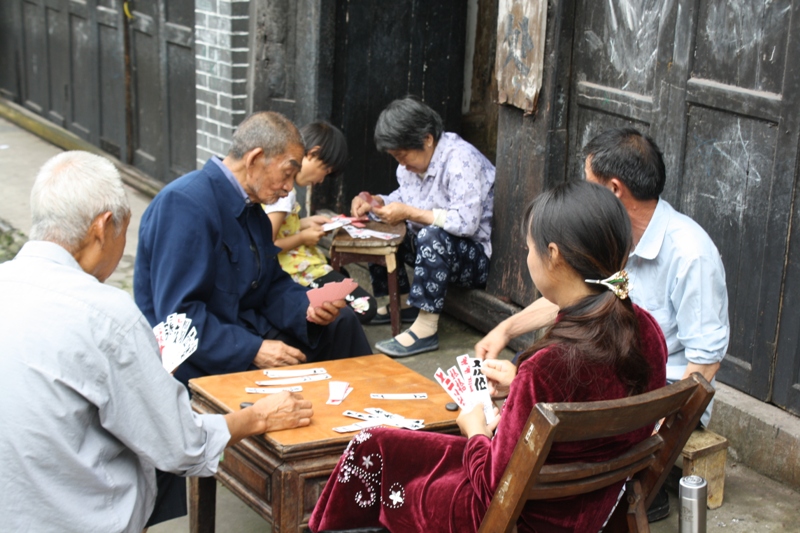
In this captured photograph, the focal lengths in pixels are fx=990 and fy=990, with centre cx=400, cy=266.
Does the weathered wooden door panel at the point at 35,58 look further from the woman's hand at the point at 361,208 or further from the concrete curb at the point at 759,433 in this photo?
the concrete curb at the point at 759,433

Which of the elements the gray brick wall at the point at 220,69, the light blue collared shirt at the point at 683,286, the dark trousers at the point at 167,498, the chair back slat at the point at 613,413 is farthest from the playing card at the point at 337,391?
the gray brick wall at the point at 220,69

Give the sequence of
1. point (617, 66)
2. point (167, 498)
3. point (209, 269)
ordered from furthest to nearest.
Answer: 1. point (617, 66)
2. point (209, 269)
3. point (167, 498)

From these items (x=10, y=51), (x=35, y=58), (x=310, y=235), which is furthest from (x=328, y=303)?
(x=10, y=51)

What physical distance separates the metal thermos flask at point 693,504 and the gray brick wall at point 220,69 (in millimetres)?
4510

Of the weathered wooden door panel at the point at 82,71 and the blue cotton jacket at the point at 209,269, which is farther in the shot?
the weathered wooden door panel at the point at 82,71

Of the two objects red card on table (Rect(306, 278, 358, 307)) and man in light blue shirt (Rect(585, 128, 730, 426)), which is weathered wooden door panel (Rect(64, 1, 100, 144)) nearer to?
red card on table (Rect(306, 278, 358, 307))

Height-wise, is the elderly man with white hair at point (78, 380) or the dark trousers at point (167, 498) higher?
the elderly man with white hair at point (78, 380)

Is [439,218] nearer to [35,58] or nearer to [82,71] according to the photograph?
[82,71]

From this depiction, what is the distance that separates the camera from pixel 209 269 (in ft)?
11.8

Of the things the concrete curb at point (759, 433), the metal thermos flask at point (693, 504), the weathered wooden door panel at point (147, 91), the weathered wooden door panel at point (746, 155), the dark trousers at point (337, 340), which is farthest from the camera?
the weathered wooden door panel at point (147, 91)

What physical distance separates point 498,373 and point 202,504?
1092 millimetres

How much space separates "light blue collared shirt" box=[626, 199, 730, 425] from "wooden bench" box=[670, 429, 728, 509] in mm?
283

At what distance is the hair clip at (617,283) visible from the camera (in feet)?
7.92

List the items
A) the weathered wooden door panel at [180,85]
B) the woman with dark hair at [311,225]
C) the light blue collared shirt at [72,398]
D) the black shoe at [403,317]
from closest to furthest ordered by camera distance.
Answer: the light blue collared shirt at [72,398]
the woman with dark hair at [311,225]
the black shoe at [403,317]
the weathered wooden door panel at [180,85]
